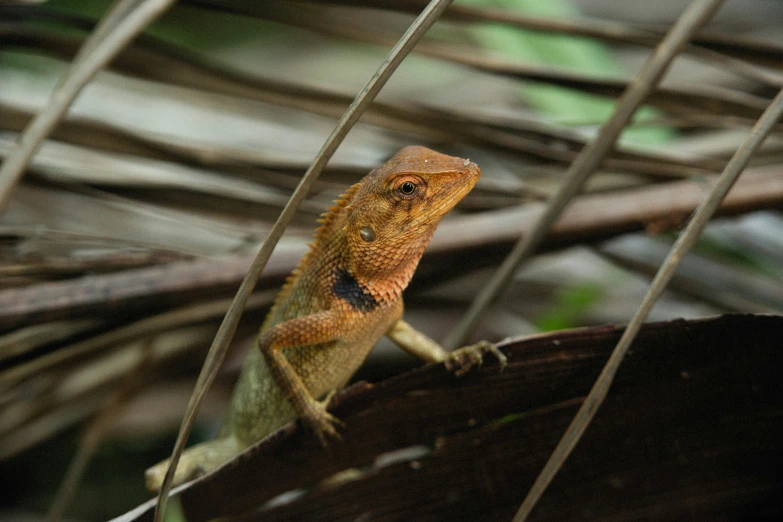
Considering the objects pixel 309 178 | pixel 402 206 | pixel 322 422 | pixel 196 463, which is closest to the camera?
pixel 309 178

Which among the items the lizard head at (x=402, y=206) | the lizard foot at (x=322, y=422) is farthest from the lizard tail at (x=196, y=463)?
the lizard head at (x=402, y=206)

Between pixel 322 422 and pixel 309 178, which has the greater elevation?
pixel 309 178

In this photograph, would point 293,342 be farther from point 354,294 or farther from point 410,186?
point 410,186

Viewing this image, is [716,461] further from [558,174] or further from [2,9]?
[2,9]

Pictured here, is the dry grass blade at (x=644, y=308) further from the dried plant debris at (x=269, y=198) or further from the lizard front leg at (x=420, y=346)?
the dried plant debris at (x=269, y=198)

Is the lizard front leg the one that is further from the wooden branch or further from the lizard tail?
the lizard tail

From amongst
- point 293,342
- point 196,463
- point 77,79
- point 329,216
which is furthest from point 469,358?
point 77,79

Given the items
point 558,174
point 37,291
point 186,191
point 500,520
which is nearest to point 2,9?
point 186,191
